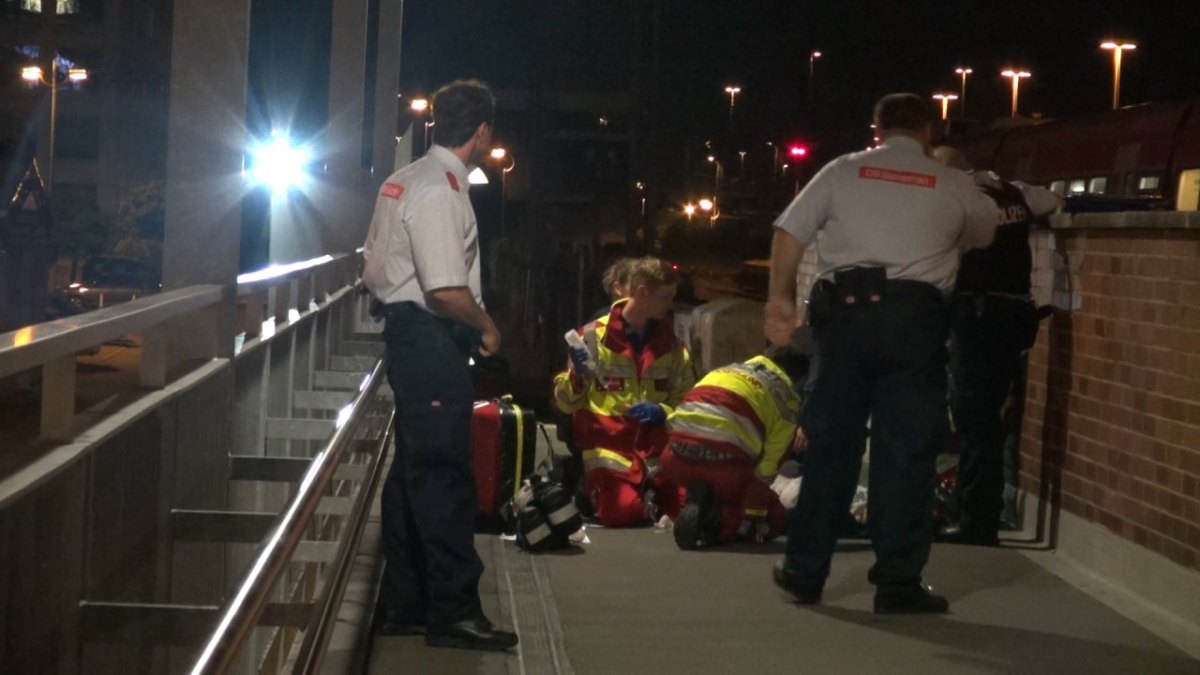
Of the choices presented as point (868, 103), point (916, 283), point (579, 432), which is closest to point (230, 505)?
point (916, 283)

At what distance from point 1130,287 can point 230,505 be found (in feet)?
12.2

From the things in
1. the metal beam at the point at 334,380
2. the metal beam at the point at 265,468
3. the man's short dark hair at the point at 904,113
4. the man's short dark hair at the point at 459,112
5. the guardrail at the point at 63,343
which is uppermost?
the man's short dark hair at the point at 904,113

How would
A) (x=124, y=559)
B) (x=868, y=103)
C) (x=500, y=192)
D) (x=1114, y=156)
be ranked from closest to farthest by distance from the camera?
(x=124, y=559)
(x=1114, y=156)
(x=500, y=192)
(x=868, y=103)

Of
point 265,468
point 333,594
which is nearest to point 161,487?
point 333,594

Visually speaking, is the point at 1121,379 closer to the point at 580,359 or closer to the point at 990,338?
the point at 990,338

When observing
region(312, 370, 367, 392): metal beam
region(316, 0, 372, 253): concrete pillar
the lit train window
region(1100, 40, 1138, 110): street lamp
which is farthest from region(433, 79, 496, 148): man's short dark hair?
the lit train window

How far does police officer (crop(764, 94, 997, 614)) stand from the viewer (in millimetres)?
6430

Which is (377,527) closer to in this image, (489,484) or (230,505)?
(489,484)

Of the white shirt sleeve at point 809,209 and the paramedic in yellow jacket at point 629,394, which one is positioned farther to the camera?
the paramedic in yellow jacket at point 629,394

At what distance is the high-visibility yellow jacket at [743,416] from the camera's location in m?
8.15

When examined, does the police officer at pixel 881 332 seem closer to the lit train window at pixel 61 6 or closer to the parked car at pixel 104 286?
the parked car at pixel 104 286

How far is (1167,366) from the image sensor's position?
6.78 metres

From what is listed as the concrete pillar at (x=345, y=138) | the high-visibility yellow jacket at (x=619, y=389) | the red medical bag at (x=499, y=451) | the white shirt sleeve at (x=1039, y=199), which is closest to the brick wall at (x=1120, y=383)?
the white shirt sleeve at (x=1039, y=199)

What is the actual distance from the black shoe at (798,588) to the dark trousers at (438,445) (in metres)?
1.31
